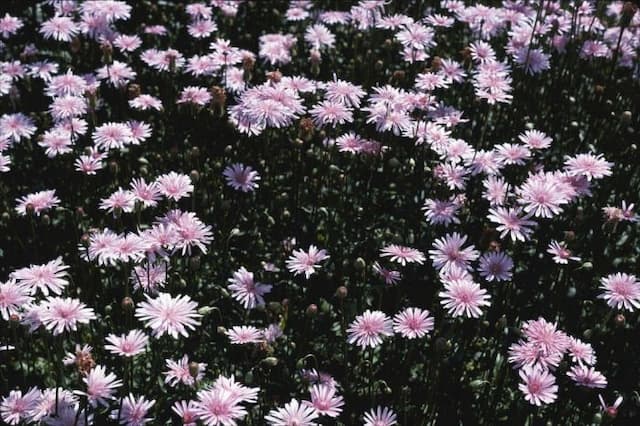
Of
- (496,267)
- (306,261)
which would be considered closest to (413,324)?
(496,267)

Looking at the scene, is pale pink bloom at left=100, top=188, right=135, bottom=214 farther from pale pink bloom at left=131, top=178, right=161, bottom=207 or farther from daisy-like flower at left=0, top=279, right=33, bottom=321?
daisy-like flower at left=0, top=279, right=33, bottom=321

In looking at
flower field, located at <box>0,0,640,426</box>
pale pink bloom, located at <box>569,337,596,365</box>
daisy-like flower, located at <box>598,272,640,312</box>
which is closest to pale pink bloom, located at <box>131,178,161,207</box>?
flower field, located at <box>0,0,640,426</box>

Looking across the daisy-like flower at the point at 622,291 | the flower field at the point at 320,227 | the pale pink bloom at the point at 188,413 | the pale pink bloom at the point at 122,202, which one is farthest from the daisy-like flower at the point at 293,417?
the daisy-like flower at the point at 622,291

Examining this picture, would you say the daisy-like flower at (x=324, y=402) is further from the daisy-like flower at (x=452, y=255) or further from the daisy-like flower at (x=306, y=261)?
the daisy-like flower at (x=452, y=255)

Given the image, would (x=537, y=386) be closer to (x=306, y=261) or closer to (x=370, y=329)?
(x=370, y=329)

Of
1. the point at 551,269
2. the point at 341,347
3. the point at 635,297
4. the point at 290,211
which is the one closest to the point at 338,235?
the point at 290,211
